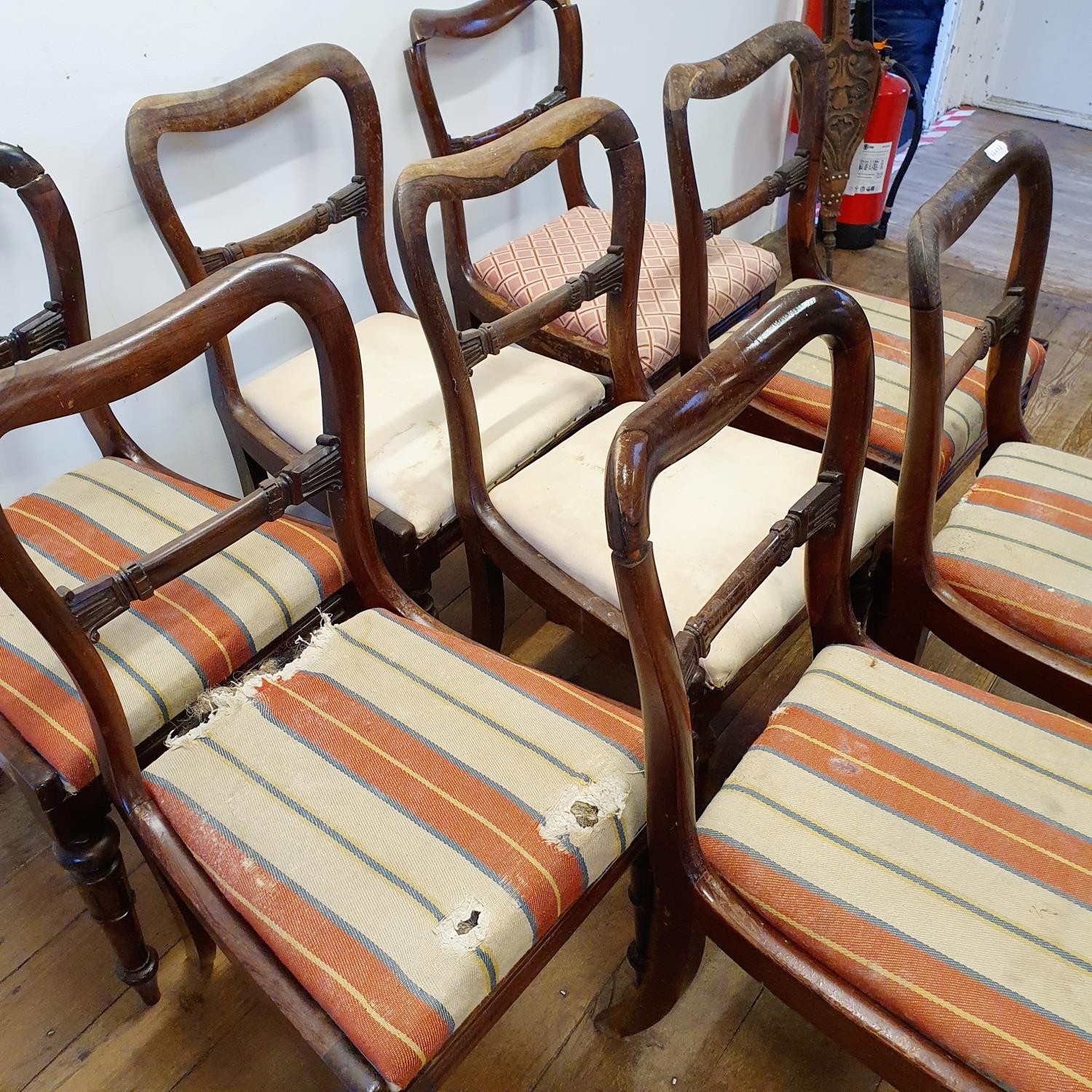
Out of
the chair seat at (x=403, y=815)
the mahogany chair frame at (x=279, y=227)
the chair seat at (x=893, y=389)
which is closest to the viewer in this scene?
the chair seat at (x=403, y=815)

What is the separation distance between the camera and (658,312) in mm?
1655

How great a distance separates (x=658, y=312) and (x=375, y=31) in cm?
68

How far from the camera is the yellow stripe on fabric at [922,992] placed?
709 millimetres

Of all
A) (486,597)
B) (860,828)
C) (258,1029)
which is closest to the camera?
(860,828)

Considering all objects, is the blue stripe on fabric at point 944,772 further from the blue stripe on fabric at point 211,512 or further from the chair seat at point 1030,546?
the blue stripe on fabric at point 211,512

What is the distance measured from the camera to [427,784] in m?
0.90

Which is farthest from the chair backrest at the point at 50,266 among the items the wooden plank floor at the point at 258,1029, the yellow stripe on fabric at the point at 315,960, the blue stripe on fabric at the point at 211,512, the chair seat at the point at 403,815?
the wooden plank floor at the point at 258,1029

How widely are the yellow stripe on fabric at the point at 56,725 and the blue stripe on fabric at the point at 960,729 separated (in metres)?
0.75

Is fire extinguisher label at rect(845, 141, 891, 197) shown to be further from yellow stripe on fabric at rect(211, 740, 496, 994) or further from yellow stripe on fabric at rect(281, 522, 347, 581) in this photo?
yellow stripe on fabric at rect(211, 740, 496, 994)

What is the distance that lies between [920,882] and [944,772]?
0.42 ft

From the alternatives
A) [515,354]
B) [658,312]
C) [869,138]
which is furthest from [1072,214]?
[515,354]

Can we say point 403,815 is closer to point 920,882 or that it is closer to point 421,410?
point 920,882

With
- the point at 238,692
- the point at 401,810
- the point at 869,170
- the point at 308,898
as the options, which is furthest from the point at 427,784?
the point at 869,170

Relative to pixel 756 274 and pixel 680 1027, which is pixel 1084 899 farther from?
pixel 756 274
